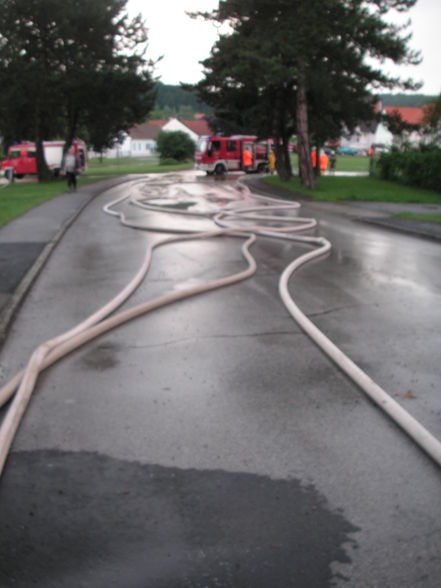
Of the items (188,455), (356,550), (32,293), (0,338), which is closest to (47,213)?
(32,293)

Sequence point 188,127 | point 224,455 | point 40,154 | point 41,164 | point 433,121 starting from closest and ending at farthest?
point 224,455, point 40,154, point 41,164, point 433,121, point 188,127

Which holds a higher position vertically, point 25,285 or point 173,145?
point 173,145

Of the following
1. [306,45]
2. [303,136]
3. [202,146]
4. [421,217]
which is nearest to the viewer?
[421,217]

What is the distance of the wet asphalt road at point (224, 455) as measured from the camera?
292 centimetres

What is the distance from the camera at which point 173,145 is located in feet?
234

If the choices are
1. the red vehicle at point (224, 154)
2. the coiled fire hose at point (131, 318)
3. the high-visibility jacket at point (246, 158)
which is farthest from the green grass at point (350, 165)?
the coiled fire hose at point (131, 318)

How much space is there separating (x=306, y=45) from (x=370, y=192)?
6.07 meters

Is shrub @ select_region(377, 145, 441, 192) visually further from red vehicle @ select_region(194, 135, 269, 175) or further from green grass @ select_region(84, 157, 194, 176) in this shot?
green grass @ select_region(84, 157, 194, 176)

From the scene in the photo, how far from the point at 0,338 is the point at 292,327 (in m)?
2.84

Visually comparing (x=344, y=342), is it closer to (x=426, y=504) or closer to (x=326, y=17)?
(x=426, y=504)

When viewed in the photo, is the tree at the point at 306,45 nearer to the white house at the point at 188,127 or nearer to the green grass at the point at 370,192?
the green grass at the point at 370,192

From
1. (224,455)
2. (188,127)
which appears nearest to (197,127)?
(188,127)

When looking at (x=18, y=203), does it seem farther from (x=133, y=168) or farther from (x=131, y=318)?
(x=133, y=168)

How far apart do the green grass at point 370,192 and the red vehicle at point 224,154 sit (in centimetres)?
1334
